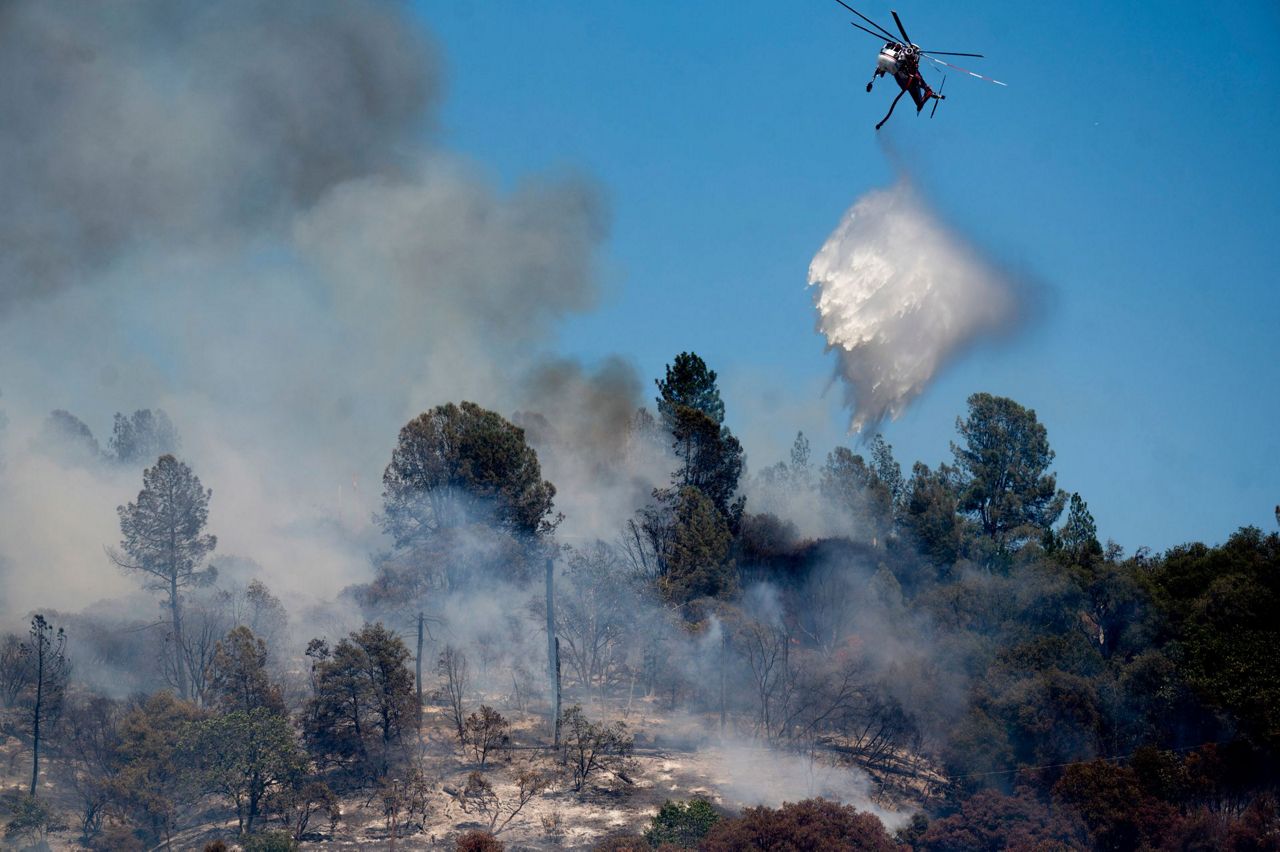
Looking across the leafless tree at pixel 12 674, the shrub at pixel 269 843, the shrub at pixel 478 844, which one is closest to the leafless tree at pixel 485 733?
the shrub at pixel 478 844

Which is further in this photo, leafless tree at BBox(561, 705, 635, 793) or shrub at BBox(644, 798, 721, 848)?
leafless tree at BBox(561, 705, 635, 793)

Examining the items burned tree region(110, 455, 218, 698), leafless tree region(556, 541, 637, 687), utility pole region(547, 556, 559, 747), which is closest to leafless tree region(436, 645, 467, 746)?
utility pole region(547, 556, 559, 747)

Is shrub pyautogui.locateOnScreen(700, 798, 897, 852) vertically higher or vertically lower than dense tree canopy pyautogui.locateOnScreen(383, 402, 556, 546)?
lower

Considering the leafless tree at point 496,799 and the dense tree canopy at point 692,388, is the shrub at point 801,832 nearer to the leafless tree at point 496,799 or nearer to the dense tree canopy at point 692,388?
the leafless tree at point 496,799

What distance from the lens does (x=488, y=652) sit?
2923 inches

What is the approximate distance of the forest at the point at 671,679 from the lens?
58594mm

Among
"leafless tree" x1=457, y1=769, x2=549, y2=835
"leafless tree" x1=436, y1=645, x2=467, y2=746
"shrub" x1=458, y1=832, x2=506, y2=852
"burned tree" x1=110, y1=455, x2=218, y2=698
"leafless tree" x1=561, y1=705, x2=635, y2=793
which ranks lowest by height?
"shrub" x1=458, y1=832, x2=506, y2=852

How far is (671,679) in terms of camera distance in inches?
2867

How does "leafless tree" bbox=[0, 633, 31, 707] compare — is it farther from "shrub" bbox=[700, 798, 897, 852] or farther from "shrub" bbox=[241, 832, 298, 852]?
"shrub" bbox=[700, 798, 897, 852]

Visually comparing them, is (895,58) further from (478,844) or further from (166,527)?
(166,527)

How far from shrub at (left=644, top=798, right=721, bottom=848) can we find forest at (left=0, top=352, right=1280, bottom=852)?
20 centimetres

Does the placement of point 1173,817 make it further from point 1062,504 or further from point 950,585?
point 1062,504

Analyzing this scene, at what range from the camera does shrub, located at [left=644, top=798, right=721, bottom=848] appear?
54.3 metres

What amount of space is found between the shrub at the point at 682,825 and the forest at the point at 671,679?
20 centimetres
